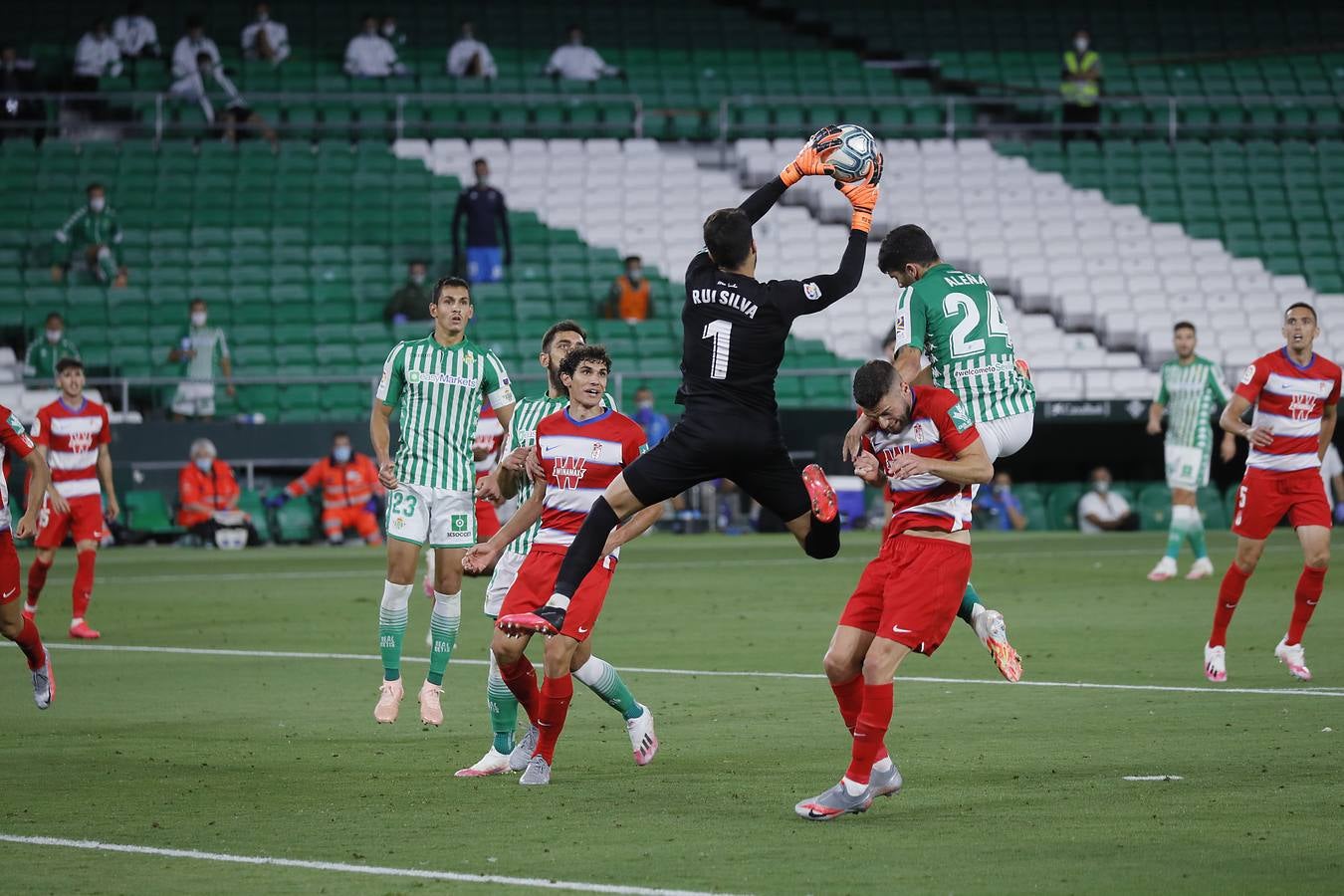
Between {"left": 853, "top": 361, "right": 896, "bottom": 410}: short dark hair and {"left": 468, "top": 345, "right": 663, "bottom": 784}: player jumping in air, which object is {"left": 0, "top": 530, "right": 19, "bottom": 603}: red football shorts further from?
{"left": 853, "top": 361, "right": 896, "bottom": 410}: short dark hair

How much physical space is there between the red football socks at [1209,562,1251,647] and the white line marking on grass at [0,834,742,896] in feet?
21.1

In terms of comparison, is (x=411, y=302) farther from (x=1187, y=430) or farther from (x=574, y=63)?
(x=1187, y=430)

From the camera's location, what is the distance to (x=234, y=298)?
1187 inches

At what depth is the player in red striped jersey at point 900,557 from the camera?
24.9ft

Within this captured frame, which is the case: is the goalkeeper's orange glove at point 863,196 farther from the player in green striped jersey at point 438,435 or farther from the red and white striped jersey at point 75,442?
the red and white striped jersey at point 75,442

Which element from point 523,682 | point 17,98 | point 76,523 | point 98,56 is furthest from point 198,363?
point 523,682

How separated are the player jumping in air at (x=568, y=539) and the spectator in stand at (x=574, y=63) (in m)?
27.1

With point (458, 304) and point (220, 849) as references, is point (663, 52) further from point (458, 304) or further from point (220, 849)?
point (220, 849)

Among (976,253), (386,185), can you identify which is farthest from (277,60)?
(976,253)

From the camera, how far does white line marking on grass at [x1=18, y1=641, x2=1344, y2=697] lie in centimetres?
1131

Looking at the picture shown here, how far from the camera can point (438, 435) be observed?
37.1 ft

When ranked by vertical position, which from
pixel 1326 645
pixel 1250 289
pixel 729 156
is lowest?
pixel 1326 645

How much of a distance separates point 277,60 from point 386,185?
11.1 ft

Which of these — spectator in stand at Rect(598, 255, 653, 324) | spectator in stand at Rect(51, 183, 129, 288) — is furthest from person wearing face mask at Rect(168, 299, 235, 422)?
spectator in stand at Rect(598, 255, 653, 324)
